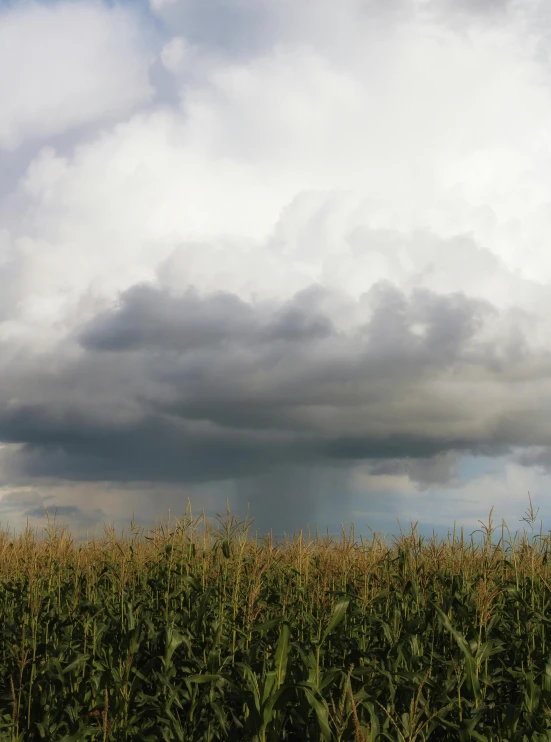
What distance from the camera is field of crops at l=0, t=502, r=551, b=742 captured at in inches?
248

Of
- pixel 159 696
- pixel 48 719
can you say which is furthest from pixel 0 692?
pixel 159 696

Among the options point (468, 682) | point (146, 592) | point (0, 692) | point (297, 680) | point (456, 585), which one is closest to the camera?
point (297, 680)

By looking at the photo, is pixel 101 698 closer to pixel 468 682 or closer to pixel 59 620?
pixel 59 620

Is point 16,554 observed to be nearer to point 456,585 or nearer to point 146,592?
point 146,592

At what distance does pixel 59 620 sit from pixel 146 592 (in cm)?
204

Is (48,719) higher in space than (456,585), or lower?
lower

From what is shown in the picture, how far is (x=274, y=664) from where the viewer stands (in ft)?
20.8

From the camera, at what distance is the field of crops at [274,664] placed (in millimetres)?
6305

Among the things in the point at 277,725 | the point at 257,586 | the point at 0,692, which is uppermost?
the point at 257,586

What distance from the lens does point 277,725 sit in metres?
6.12

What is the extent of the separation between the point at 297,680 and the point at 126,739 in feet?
6.33

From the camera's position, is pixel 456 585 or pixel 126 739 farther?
pixel 456 585

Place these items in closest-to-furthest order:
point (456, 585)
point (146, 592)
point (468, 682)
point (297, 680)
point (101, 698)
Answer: point (297, 680) < point (468, 682) < point (101, 698) < point (456, 585) < point (146, 592)

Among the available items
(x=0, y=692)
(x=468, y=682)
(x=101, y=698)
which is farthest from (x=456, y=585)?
(x=0, y=692)
